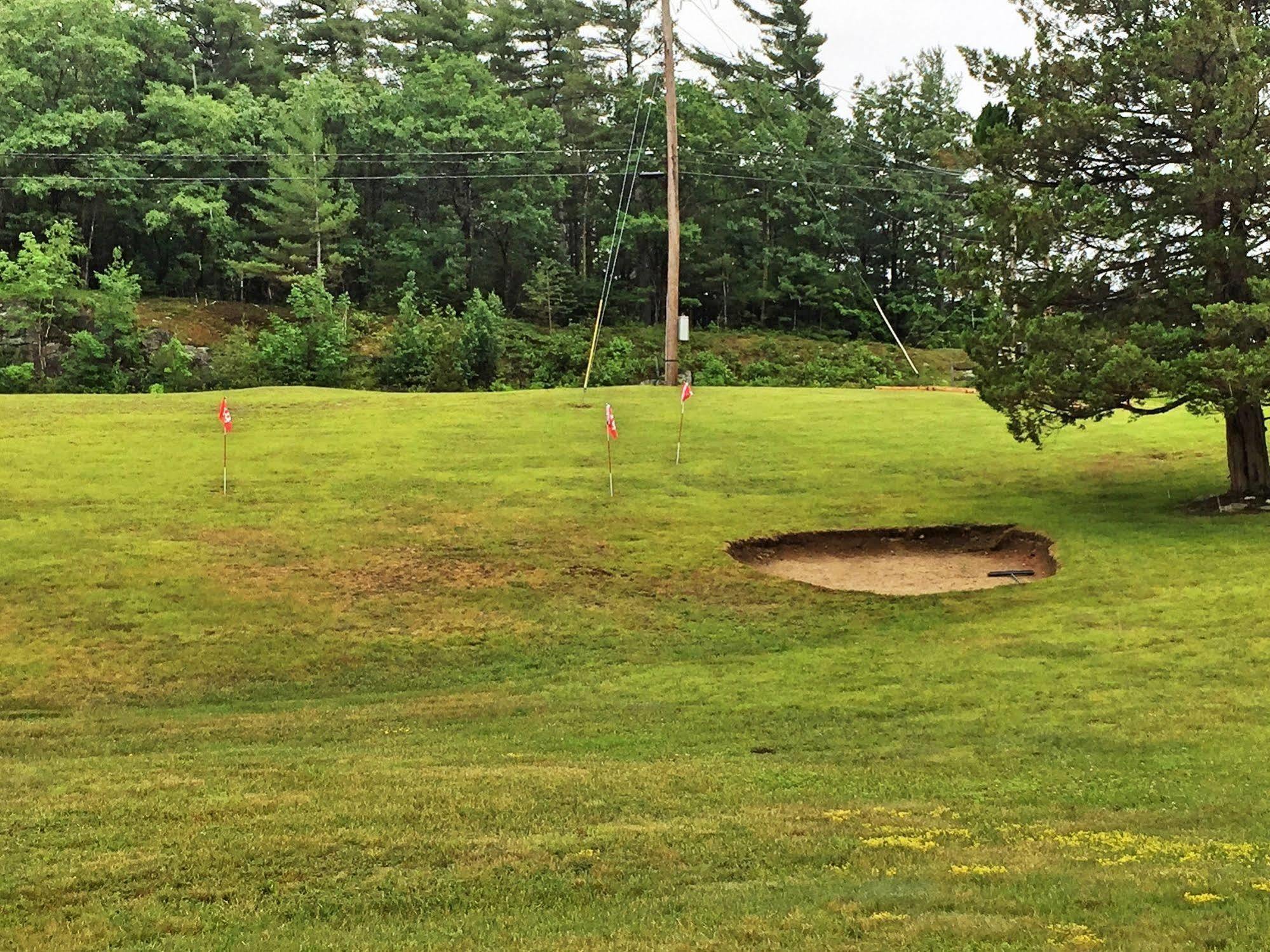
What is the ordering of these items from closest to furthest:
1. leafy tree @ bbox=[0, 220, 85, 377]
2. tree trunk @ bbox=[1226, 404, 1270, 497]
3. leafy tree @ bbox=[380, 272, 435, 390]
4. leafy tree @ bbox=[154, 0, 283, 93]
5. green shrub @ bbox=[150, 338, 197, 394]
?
tree trunk @ bbox=[1226, 404, 1270, 497] < leafy tree @ bbox=[380, 272, 435, 390] < green shrub @ bbox=[150, 338, 197, 394] < leafy tree @ bbox=[0, 220, 85, 377] < leafy tree @ bbox=[154, 0, 283, 93]

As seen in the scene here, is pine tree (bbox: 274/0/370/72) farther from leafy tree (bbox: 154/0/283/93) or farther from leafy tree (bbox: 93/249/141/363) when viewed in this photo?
leafy tree (bbox: 93/249/141/363)

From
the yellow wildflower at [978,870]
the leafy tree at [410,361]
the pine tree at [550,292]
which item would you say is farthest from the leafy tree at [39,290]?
the yellow wildflower at [978,870]

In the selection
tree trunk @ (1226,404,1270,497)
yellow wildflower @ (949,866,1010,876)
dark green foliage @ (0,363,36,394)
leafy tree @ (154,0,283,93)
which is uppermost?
leafy tree @ (154,0,283,93)

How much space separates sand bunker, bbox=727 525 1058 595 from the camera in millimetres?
18156

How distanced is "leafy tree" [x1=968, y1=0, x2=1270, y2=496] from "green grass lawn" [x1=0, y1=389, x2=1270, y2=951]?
2717 millimetres

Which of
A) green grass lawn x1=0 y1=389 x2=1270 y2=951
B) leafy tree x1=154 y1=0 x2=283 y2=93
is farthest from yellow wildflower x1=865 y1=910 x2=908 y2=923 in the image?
leafy tree x1=154 y1=0 x2=283 y2=93

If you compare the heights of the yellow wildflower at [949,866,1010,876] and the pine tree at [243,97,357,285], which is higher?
the pine tree at [243,97,357,285]

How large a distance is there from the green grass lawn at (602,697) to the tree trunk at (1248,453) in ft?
4.46

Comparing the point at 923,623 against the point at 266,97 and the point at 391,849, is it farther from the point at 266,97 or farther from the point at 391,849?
the point at 266,97

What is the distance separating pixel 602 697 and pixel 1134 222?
501 inches

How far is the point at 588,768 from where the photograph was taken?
9773 mm

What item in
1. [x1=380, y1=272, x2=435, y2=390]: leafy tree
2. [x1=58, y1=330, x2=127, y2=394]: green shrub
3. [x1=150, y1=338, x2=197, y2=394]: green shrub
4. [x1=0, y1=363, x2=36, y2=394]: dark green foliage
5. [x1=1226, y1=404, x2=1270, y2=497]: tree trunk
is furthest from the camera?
[x1=150, y1=338, x2=197, y2=394]: green shrub

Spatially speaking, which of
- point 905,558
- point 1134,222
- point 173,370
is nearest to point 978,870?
point 905,558

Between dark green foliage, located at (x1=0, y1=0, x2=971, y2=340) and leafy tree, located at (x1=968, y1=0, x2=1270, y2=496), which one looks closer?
leafy tree, located at (x1=968, y1=0, x2=1270, y2=496)
